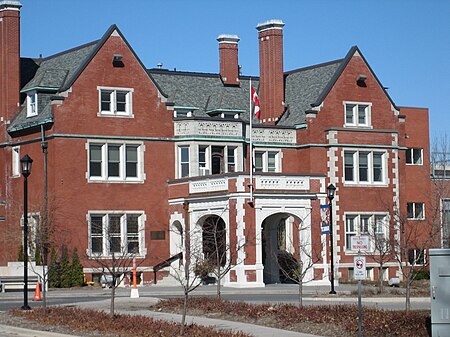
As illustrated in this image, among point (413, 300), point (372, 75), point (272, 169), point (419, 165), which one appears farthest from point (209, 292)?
point (419, 165)

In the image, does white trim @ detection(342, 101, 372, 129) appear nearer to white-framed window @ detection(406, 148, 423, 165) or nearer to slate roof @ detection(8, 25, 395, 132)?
slate roof @ detection(8, 25, 395, 132)

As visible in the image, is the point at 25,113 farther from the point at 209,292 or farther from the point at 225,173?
the point at 209,292

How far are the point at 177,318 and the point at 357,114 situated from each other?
3214 centimetres

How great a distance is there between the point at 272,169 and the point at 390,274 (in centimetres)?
889

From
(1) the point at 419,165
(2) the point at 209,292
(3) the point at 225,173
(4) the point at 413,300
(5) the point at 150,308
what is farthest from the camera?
(1) the point at 419,165

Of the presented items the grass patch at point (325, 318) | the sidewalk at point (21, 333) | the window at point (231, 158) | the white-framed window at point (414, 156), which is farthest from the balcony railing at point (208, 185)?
the sidewalk at point (21, 333)

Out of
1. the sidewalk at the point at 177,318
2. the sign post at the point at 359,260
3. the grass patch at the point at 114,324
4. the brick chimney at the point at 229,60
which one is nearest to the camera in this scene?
the sign post at the point at 359,260

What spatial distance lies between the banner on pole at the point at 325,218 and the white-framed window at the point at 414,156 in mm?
17343

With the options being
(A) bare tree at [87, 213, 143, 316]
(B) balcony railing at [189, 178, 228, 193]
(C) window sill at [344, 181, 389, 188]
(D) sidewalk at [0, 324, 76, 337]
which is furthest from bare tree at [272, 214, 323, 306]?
(D) sidewalk at [0, 324, 76, 337]

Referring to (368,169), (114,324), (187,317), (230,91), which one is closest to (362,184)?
(368,169)

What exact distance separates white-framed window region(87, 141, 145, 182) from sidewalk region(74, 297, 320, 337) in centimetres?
1532

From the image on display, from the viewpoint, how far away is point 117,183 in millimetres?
52750

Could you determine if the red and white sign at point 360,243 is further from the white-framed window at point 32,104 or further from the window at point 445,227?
the white-framed window at point 32,104

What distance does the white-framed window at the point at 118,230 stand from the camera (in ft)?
167
